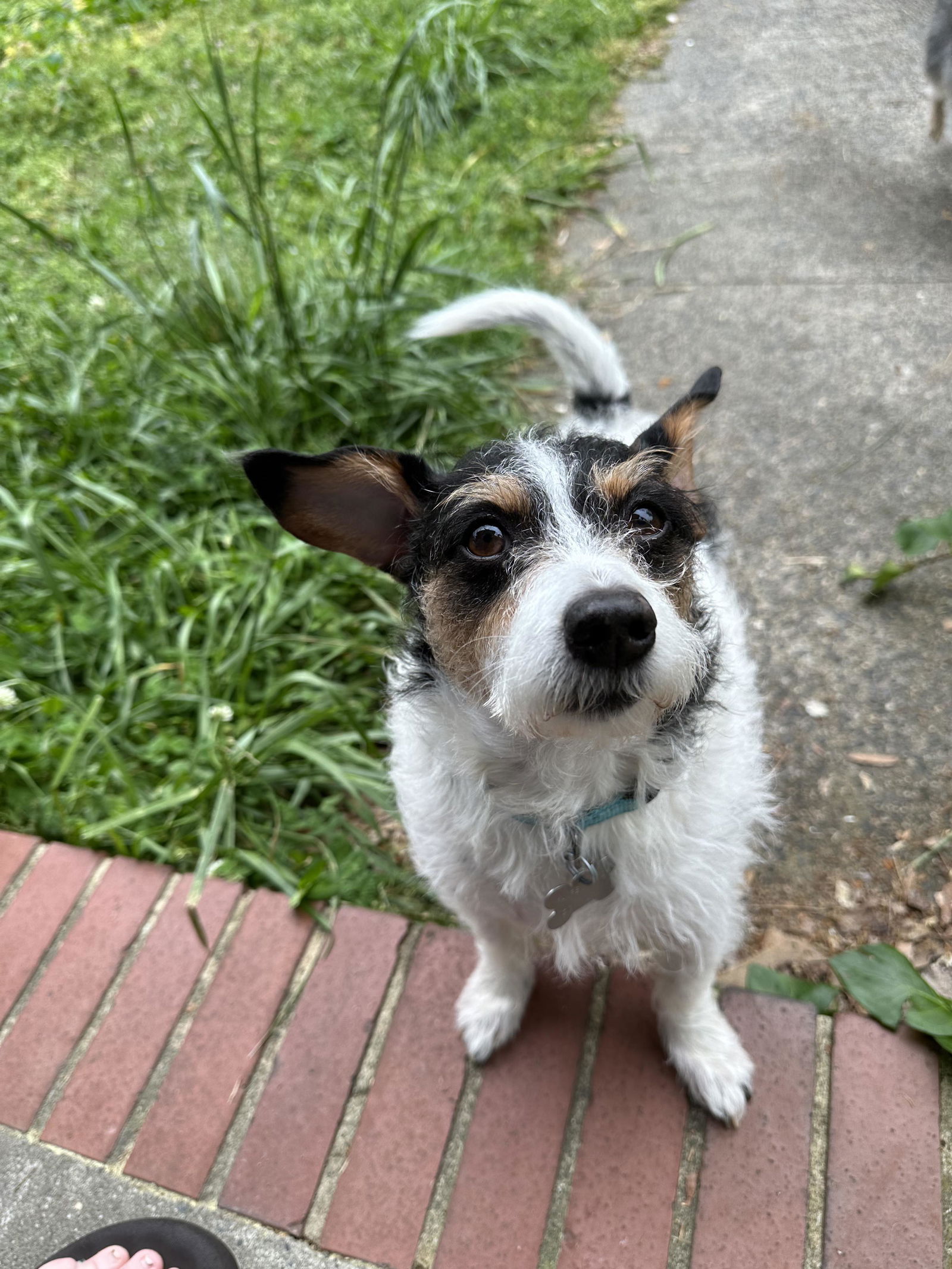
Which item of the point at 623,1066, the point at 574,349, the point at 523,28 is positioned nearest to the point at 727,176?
the point at 523,28

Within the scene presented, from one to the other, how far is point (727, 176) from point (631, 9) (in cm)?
221

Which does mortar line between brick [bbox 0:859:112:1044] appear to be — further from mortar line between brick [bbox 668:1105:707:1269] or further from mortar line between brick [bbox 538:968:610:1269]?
mortar line between brick [bbox 668:1105:707:1269]

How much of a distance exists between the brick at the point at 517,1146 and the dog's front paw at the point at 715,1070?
271 millimetres

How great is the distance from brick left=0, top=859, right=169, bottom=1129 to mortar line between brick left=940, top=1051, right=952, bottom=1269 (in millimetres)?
2074

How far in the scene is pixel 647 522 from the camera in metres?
1.67

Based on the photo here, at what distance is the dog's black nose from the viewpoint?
1.35m

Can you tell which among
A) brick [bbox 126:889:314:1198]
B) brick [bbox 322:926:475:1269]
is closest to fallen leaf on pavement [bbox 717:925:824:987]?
brick [bbox 322:926:475:1269]

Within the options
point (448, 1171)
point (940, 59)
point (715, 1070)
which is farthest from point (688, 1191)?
point (940, 59)

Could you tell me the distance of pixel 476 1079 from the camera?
80.7 inches

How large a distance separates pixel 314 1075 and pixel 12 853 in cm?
123

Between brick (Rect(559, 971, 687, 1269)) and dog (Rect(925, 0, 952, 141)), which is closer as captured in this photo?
brick (Rect(559, 971, 687, 1269))

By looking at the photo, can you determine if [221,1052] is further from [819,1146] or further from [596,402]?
[596,402]

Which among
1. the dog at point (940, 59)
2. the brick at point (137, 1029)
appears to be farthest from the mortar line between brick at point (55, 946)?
the dog at point (940, 59)

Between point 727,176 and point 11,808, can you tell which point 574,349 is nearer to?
point 11,808
